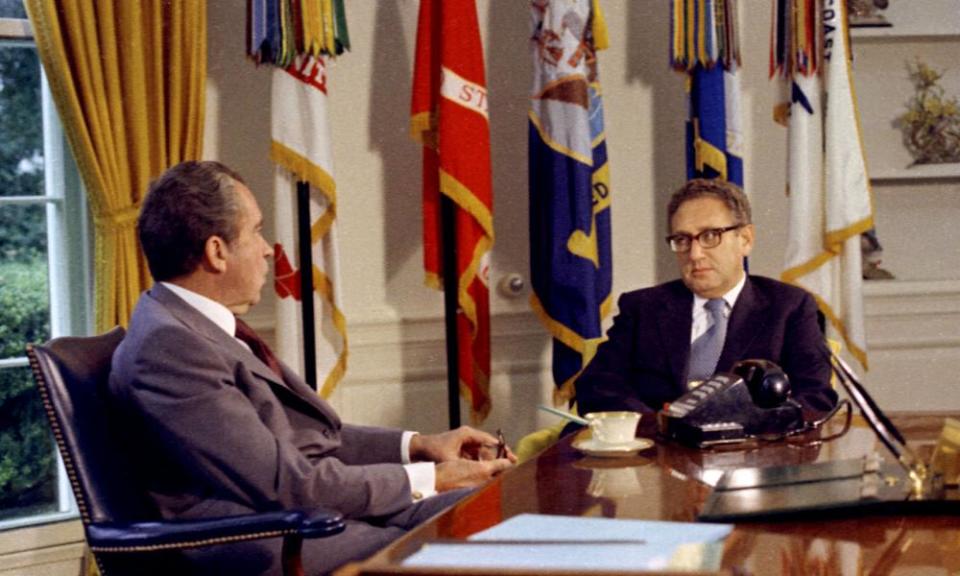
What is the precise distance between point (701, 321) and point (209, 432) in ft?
4.79

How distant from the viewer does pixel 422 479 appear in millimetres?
2416

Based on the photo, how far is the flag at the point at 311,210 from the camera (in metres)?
3.82

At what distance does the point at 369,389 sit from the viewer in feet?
14.2

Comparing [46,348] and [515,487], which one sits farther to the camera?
[46,348]

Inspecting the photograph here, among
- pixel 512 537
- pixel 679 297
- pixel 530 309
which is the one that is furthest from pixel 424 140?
pixel 512 537

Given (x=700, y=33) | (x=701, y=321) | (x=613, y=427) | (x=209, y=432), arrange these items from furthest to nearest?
1. (x=700, y=33)
2. (x=701, y=321)
3. (x=613, y=427)
4. (x=209, y=432)

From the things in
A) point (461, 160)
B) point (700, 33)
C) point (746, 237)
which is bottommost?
point (746, 237)

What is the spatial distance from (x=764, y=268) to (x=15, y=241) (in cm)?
261

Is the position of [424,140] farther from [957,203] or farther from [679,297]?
[957,203]

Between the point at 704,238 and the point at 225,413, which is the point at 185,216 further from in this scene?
the point at 704,238

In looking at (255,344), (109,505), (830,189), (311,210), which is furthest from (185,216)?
(830,189)

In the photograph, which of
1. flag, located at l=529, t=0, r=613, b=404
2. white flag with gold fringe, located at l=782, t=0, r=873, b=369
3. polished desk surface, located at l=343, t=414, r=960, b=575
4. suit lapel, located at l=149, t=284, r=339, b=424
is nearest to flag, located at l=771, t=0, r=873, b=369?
white flag with gold fringe, located at l=782, t=0, r=873, b=369

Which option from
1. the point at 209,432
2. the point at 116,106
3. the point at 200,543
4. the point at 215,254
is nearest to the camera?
the point at 200,543

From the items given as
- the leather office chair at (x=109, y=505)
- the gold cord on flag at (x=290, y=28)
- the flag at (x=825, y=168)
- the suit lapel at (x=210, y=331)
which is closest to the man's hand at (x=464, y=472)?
the suit lapel at (x=210, y=331)
